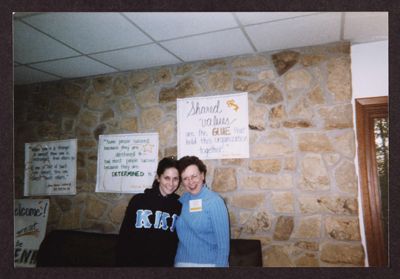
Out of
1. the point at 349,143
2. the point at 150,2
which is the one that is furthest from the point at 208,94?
the point at 349,143

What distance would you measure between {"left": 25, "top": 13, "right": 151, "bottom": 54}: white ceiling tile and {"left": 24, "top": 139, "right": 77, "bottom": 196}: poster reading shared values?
3.48ft

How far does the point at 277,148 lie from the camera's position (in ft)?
7.22

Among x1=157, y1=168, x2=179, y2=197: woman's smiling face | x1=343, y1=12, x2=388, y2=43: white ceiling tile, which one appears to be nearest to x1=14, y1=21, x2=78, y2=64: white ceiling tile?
x1=157, y1=168, x2=179, y2=197: woman's smiling face

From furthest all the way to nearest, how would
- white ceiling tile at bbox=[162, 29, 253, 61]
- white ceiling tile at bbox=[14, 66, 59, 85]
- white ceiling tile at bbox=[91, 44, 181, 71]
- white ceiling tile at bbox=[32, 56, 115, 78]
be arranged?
white ceiling tile at bbox=[14, 66, 59, 85] < white ceiling tile at bbox=[32, 56, 115, 78] < white ceiling tile at bbox=[91, 44, 181, 71] < white ceiling tile at bbox=[162, 29, 253, 61]

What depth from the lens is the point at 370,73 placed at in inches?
81.6

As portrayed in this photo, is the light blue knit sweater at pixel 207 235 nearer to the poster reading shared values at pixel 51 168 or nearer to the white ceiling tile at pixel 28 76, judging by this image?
the poster reading shared values at pixel 51 168

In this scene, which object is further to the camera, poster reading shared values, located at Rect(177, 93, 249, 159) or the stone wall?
poster reading shared values, located at Rect(177, 93, 249, 159)

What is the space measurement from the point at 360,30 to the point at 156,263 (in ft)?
6.74

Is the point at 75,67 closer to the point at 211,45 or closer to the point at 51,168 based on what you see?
the point at 51,168

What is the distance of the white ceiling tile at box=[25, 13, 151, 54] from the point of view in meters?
1.79

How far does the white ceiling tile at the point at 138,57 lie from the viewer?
7.39 ft

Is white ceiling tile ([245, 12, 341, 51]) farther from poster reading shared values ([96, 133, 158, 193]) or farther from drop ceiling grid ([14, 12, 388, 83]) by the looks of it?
poster reading shared values ([96, 133, 158, 193])

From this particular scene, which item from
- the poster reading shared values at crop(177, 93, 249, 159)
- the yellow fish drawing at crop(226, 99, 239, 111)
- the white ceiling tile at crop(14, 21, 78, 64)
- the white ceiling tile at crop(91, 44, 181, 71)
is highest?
the white ceiling tile at crop(14, 21, 78, 64)

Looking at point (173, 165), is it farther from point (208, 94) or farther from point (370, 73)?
point (370, 73)
